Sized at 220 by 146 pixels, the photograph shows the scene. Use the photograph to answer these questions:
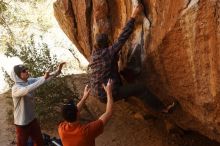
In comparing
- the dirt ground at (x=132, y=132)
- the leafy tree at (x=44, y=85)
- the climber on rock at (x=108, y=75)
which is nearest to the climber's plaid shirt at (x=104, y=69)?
the climber on rock at (x=108, y=75)

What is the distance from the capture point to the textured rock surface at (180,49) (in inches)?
234

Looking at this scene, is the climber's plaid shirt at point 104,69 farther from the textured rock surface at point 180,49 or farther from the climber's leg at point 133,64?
the textured rock surface at point 180,49

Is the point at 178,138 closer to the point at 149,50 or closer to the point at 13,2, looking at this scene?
the point at 149,50

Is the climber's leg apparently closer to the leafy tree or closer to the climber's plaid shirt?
the climber's plaid shirt

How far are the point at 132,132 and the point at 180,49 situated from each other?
4.73 m

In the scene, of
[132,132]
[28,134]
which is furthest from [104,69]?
[132,132]

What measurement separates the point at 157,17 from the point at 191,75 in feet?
3.74

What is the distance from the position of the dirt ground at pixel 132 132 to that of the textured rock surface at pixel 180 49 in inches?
79.9

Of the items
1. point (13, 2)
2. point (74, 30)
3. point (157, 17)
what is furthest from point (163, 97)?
point (13, 2)

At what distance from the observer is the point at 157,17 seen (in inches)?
272

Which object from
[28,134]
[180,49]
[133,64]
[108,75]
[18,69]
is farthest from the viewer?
[28,134]

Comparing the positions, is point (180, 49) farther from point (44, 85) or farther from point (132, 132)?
point (44, 85)

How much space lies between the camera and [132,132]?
10.8 m

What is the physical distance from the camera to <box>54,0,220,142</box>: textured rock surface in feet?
Answer: 19.5
